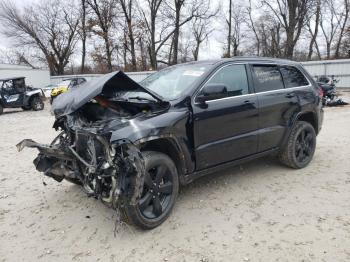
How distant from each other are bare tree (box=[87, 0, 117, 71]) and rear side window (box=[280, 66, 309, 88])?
31.4 meters

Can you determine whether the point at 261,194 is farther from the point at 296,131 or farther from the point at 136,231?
the point at 136,231

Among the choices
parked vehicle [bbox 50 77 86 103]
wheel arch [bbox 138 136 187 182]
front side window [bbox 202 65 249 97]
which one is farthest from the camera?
parked vehicle [bbox 50 77 86 103]

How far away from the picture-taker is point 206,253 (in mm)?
3105

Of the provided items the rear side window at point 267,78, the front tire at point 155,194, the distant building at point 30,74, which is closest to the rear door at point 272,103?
the rear side window at point 267,78

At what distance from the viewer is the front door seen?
3.91 metres

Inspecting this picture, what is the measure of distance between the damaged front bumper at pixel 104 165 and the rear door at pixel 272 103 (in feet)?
7.15

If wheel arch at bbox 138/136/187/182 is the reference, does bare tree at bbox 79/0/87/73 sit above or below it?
above

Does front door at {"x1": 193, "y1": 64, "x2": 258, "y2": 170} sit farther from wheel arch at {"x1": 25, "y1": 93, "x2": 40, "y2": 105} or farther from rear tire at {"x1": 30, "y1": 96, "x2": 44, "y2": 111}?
rear tire at {"x1": 30, "y1": 96, "x2": 44, "y2": 111}

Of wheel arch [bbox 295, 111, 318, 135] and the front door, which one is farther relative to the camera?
wheel arch [bbox 295, 111, 318, 135]

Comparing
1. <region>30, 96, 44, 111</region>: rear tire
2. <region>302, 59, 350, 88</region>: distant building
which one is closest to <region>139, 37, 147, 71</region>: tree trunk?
<region>302, 59, 350, 88</region>: distant building

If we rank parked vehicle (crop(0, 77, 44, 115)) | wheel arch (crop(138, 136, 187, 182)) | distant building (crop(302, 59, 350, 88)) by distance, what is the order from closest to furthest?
wheel arch (crop(138, 136, 187, 182)) → parked vehicle (crop(0, 77, 44, 115)) → distant building (crop(302, 59, 350, 88))

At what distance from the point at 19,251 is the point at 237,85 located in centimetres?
322

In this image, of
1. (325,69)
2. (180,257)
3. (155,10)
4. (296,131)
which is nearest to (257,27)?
(155,10)

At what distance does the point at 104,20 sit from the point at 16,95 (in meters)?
19.8
